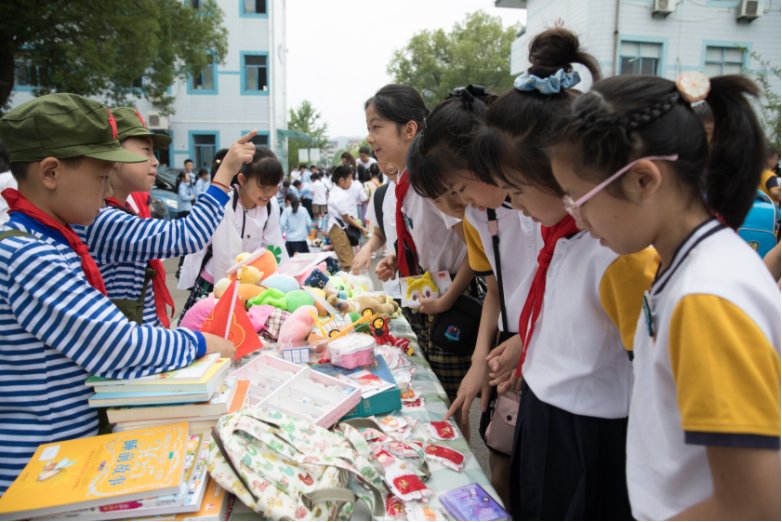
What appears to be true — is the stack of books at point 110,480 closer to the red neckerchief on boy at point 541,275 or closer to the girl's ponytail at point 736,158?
the red neckerchief on boy at point 541,275

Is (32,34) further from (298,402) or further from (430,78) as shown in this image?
(430,78)

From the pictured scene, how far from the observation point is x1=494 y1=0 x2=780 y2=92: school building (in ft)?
51.8

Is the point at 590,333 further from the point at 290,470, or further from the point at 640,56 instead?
the point at 640,56

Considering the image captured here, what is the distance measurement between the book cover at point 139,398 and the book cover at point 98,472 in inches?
3.0

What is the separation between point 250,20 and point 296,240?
16693 mm

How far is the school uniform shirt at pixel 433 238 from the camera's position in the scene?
2.22 m

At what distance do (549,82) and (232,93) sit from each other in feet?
70.1

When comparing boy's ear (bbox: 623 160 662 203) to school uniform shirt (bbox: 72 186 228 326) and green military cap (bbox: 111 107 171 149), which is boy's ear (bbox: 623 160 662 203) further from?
green military cap (bbox: 111 107 171 149)

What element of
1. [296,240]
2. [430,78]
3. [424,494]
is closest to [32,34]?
[296,240]

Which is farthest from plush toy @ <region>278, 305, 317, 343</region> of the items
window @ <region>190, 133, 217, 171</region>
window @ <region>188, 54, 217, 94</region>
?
window @ <region>188, 54, 217, 94</region>

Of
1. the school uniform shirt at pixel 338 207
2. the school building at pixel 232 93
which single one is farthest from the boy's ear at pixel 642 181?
the school building at pixel 232 93

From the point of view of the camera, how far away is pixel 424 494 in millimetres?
1215

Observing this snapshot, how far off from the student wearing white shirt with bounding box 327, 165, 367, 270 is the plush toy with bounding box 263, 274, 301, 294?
159 inches

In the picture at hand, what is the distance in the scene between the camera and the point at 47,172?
1.33 meters
